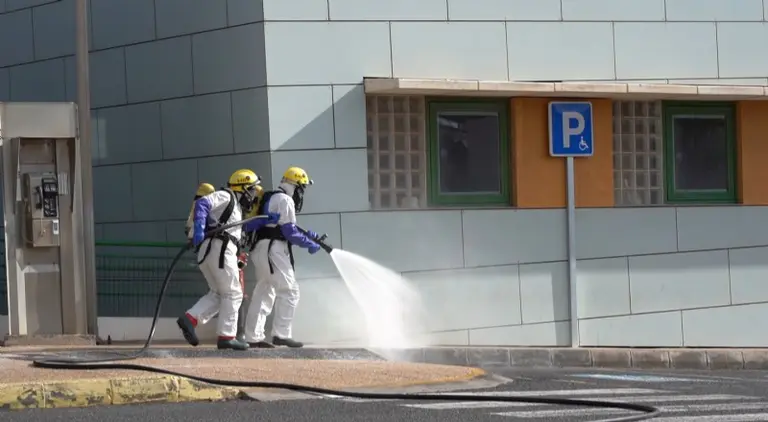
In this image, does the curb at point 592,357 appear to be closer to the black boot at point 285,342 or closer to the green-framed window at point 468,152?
the black boot at point 285,342

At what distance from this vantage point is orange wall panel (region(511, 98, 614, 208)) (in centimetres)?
1579

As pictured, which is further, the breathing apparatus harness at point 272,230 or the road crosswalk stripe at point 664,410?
the breathing apparatus harness at point 272,230

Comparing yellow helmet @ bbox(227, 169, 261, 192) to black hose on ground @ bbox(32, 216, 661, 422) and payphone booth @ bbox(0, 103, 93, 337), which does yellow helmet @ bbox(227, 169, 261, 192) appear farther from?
black hose on ground @ bbox(32, 216, 661, 422)

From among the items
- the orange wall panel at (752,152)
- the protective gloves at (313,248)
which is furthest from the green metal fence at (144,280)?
the orange wall panel at (752,152)

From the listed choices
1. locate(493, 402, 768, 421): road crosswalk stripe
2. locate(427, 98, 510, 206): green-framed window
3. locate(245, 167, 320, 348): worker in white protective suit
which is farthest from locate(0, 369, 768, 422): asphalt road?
locate(427, 98, 510, 206): green-framed window

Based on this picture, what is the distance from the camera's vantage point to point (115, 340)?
1507cm

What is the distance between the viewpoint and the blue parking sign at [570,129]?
15.9 metres

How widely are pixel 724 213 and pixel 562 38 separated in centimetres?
281

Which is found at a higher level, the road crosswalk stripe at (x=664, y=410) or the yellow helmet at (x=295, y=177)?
the yellow helmet at (x=295, y=177)

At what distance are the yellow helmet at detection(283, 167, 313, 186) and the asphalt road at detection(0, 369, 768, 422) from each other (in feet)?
11.6

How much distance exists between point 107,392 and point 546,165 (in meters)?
7.21

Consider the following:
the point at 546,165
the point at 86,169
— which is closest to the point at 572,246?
the point at 546,165

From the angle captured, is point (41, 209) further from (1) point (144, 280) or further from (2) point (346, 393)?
(2) point (346, 393)

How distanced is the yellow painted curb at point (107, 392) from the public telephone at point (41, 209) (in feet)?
15.5
